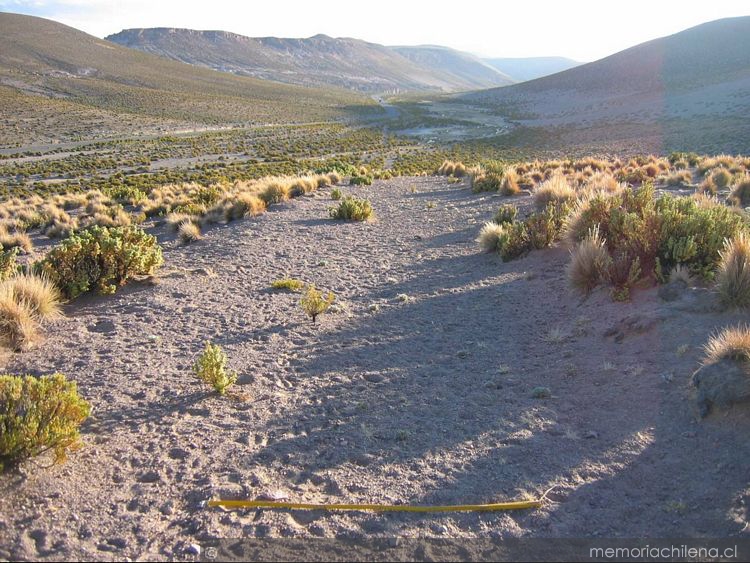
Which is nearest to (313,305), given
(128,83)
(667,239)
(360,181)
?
(667,239)

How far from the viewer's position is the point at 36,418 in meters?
3.30

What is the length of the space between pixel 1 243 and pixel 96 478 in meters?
12.3

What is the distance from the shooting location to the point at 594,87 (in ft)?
268

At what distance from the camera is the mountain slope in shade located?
73375 millimetres

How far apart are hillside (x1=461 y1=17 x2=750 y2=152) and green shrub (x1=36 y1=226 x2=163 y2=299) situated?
1179 inches

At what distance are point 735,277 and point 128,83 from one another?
4015 inches

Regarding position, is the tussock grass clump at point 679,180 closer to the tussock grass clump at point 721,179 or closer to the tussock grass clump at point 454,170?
the tussock grass clump at point 721,179

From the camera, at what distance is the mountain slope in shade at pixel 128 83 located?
73.4 meters

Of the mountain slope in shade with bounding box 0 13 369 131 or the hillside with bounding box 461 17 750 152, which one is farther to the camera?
the mountain slope in shade with bounding box 0 13 369 131

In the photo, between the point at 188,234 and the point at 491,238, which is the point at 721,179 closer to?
the point at 491,238

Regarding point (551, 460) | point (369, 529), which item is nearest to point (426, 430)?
point (551, 460)

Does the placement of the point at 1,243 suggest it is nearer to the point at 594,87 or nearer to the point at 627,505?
the point at 627,505

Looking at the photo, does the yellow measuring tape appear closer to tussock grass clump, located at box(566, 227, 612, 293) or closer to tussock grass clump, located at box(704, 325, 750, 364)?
tussock grass clump, located at box(704, 325, 750, 364)

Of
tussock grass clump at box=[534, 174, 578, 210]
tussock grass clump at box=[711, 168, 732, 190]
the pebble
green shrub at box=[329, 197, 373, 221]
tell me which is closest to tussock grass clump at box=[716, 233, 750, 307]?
the pebble
